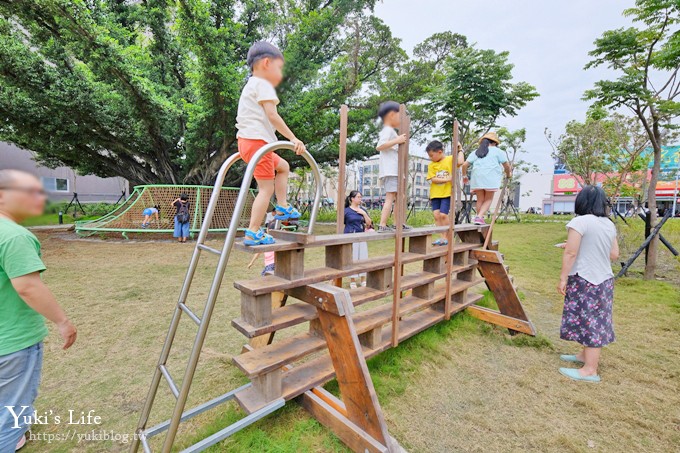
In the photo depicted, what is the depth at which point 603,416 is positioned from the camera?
2.42 metres

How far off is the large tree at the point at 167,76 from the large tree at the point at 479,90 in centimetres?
286

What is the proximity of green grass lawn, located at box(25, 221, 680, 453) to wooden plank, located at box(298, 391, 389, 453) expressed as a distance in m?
0.07

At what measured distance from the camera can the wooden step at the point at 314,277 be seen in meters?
1.83

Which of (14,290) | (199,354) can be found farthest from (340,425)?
(14,290)

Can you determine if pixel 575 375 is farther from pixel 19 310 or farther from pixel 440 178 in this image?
pixel 19 310

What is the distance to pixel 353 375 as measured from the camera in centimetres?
193

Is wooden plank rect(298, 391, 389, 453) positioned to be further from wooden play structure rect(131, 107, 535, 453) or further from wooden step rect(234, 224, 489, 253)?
wooden step rect(234, 224, 489, 253)

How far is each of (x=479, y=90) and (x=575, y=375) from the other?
8.26 m

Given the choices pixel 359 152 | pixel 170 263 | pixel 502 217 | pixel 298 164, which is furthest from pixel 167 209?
pixel 502 217

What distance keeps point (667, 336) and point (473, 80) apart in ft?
24.9

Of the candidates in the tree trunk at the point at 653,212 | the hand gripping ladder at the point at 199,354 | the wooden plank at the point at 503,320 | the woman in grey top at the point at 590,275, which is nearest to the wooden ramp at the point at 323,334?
the hand gripping ladder at the point at 199,354

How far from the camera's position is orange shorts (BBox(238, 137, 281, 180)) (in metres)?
2.13

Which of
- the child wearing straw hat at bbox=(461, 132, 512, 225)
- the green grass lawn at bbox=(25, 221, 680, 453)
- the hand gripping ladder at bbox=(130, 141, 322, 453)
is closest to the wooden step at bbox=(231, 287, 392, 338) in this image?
the hand gripping ladder at bbox=(130, 141, 322, 453)

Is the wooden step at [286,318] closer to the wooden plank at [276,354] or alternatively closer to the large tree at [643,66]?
the wooden plank at [276,354]
